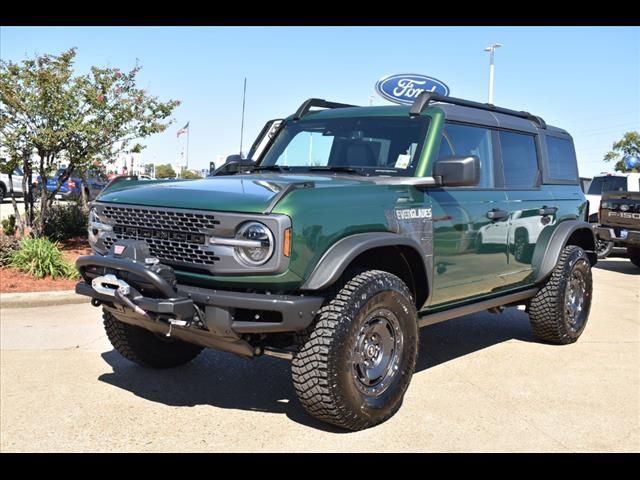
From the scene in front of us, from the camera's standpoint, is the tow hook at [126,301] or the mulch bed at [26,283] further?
the mulch bed at [26,283]

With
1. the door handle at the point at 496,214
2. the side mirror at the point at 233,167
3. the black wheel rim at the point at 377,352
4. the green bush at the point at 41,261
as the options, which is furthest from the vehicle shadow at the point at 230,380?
the green bush at the point at 41,261

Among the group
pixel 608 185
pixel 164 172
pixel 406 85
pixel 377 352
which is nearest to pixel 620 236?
pixel 608 185

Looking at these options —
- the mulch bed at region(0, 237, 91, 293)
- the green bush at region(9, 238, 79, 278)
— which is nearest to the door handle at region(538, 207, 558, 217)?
the mulch bed at region(0, 237, 91, 293)

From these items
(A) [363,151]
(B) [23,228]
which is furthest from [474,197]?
(B) [23,228]

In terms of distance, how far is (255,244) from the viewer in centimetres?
328

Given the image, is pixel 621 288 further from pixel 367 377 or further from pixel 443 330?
pixel 367 377

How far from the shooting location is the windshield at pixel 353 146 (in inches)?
175

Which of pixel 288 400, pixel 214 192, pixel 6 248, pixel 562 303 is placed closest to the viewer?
pixel 214 192

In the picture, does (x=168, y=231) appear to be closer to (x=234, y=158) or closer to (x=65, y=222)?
(x=234, y=158)

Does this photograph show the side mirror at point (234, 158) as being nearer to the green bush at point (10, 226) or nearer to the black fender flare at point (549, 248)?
the black fender flare at point (549, 248)

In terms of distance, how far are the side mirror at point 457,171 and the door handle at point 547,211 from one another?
171cm

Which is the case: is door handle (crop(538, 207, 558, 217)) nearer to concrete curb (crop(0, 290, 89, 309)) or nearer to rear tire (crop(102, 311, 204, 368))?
rear tire (crop(102, 311, 204, 368))

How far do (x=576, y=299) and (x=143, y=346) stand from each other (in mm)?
4093

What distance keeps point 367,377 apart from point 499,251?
1.75m
